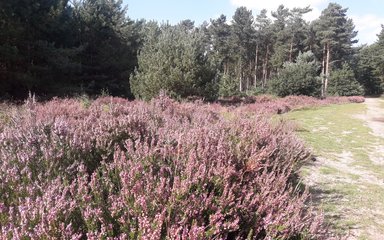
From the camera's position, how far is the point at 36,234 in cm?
178

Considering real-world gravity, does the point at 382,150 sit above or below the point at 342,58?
below

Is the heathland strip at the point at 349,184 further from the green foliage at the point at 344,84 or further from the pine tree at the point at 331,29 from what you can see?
the pine tree at the point at 331,29

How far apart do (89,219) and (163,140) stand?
1.52m

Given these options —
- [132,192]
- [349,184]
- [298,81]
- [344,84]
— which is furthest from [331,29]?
[132,192]

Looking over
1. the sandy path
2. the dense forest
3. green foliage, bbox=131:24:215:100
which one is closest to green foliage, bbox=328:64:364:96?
the dense forest

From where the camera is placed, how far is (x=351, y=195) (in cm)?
532

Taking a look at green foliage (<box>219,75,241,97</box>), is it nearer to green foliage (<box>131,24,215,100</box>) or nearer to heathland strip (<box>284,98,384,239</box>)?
green foliage (<box>131,24,215,100</box>)

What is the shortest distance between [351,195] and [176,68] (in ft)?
45.0

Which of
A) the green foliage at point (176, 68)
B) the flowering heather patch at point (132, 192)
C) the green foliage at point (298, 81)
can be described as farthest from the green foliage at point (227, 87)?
the flowering heather patch at point (132, 192)

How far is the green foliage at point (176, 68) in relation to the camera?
59.8 ft

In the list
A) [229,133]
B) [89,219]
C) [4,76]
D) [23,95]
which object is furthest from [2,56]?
[89,219]

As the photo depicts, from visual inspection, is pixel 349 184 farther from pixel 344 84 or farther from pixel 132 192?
pixel 344 84

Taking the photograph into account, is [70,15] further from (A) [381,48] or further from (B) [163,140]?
(A) [381,48]

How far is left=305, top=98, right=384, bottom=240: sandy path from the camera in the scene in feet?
13.6
